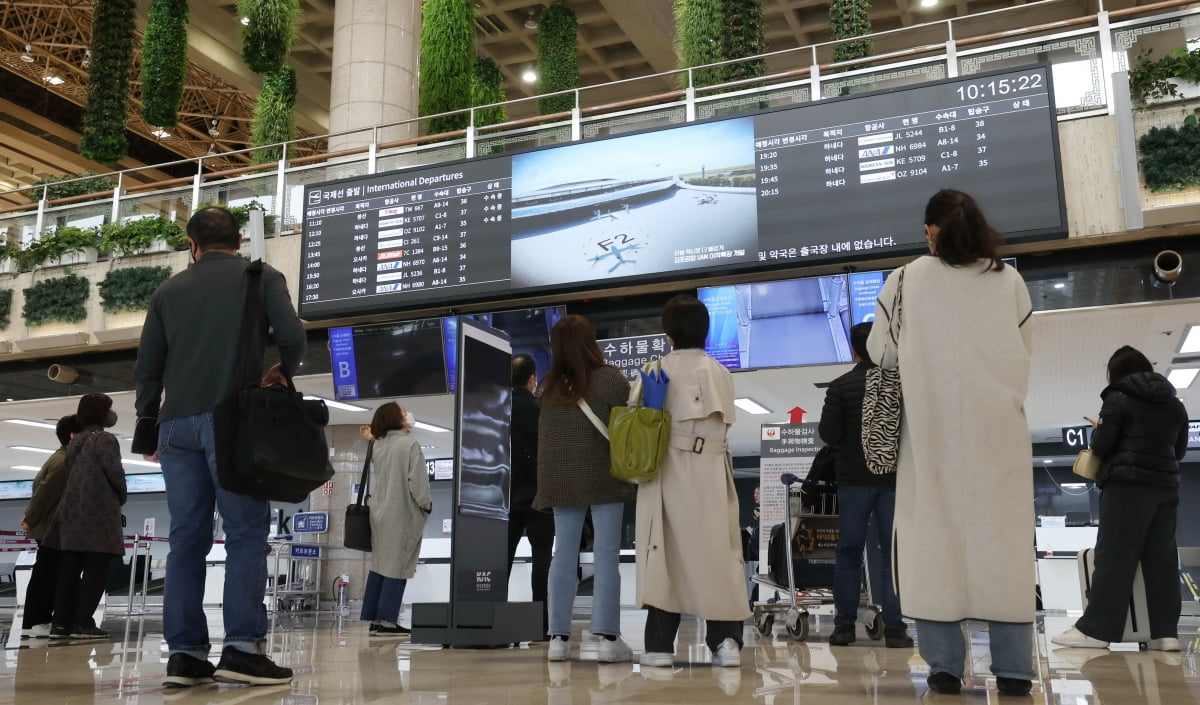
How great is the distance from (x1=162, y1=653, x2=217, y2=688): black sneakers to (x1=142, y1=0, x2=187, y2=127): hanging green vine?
1108 centimetres

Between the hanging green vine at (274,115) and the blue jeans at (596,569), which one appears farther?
the hanging green vine at (274,115)

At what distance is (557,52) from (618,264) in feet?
24.1

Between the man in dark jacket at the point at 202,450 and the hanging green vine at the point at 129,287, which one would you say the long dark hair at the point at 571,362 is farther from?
the hanging green vine at the point at 129,287

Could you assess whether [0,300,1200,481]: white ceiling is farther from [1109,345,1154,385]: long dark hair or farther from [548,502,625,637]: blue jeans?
[548,502,625,637]: blue jeans

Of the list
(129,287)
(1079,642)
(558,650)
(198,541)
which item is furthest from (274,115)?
(1079,642)

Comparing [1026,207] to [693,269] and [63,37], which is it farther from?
[63,37]

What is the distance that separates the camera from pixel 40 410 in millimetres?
13453

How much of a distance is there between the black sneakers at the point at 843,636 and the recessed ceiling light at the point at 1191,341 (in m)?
5.93

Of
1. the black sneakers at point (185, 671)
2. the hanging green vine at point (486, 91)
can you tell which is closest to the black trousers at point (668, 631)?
the black sneakers at point (185, 671)

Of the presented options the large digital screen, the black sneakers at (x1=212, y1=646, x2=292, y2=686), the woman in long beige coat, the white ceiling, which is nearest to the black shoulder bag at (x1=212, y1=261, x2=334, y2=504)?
the black sneakers at (x1=212, y1=646, x2=292, y2=686)

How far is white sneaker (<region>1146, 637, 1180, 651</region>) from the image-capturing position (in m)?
4.80

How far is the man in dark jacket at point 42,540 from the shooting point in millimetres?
6543

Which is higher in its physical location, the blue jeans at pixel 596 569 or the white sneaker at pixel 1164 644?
the blue jeans at pixel 596 569

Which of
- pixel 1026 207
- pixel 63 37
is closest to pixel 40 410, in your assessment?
pixel 63 37
